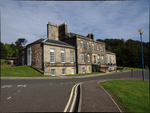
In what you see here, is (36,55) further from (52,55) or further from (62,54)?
(62,54)

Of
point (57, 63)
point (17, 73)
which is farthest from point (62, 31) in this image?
point (17, 73)

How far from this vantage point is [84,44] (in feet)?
101

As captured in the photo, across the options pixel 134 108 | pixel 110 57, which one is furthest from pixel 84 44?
pixel 134 108

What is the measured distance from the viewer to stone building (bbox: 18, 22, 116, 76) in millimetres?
22391

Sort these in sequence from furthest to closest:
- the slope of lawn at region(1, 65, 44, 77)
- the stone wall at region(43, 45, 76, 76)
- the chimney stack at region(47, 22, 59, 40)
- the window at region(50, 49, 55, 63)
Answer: the chimney stack at region(47, 22, 59, 40) < the window at region(50, 49, 55, 63) < the stone wall at region(43, 45, 76, 76) < the slope of lawn at region(1, 65, 44, 77)

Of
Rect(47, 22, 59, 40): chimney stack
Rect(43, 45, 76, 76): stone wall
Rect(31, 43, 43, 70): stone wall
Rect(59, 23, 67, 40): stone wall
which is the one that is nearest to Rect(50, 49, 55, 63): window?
Rect(43, 45, 76, 76): stone wall

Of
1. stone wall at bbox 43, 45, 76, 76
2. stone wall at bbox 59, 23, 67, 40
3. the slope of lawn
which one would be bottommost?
the slope of lawn

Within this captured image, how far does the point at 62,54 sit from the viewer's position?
84.9 ft

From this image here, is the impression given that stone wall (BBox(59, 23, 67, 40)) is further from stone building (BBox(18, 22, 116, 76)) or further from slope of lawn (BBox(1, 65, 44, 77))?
slope of lawn (BBox(1, 65, 44, 77))

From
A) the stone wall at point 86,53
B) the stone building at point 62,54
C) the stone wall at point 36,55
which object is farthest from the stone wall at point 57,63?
the stone wall at point 86,53

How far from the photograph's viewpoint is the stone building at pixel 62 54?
22.4m

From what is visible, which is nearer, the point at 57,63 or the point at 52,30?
the point at 57,63

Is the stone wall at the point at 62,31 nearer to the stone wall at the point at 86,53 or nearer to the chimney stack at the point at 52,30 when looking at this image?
the chimney stack at the point at 52,30

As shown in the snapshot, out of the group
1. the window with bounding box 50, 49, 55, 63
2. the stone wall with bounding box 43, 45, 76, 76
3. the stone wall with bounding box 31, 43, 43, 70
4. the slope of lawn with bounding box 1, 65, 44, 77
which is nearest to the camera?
the slope of lawn with bounding box 1, 65, 44, 77
